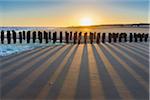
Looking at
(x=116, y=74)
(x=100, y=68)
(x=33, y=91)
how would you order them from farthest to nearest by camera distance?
(x=100, y=68)
(x=116, y=74)
(x=33, y=91)

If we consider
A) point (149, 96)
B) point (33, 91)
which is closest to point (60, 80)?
point (33, 91)

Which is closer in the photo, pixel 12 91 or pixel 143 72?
pixel 12 91

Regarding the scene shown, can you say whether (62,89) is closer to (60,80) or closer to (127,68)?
(60,80)

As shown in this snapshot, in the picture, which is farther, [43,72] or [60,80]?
[43,72]

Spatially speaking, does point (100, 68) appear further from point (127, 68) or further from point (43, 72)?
point (43, 72)

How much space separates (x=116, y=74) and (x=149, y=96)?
2187mm

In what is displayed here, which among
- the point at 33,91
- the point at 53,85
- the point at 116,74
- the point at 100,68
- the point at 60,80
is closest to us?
the point at 33,91

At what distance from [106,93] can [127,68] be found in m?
3.17

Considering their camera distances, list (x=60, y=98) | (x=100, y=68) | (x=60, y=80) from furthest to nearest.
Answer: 1. (x=100, y=68)
2. (x=60, y=80)
3. (x=60, y=98)

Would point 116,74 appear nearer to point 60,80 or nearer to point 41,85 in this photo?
point 60,80

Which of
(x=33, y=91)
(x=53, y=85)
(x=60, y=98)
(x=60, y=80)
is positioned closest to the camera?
(x=60, y=98)

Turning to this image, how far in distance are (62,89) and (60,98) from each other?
1.98 feet

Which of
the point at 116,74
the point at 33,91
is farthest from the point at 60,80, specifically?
the point at 116,74

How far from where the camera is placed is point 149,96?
5.89 metres
